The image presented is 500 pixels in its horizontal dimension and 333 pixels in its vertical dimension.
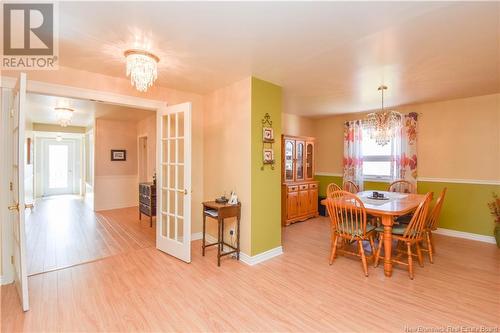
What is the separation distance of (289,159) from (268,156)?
5.82ft

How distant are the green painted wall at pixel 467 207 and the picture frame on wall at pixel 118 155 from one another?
7.08 meters

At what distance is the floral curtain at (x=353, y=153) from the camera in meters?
5.11

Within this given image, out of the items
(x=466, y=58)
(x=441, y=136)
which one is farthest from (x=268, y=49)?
(x=441, y=136)

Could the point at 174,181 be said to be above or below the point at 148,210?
above

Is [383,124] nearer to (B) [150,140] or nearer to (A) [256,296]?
(A) [256,296]

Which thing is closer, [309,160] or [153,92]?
[153,92]

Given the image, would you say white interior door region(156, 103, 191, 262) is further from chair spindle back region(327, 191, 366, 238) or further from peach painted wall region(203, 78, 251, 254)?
chair spindle back region(327, 191, 366, 238)

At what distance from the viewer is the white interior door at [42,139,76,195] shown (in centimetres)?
831

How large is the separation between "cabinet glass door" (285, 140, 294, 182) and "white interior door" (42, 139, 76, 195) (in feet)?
27.3

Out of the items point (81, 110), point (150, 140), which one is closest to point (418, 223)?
point (150, 140)

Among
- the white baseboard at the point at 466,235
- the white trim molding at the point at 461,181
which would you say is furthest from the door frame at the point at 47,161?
Answer: the white baseboard at the point at 466,235

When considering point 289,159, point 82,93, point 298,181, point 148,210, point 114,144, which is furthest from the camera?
point 114,144

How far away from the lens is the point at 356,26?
6.21ft

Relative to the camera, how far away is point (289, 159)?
489 centimetres
